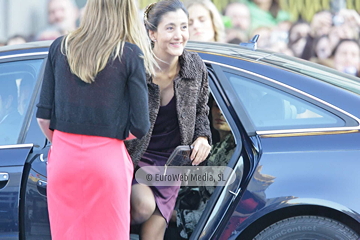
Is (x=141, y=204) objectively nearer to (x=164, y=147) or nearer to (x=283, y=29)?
(x=164, y=147)

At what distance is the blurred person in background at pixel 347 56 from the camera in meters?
7.96

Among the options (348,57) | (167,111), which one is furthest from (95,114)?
(348,57)

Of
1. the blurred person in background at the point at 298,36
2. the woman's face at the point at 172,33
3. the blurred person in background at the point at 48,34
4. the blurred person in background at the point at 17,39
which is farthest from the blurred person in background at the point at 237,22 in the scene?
the woman's face at the point at 172,33

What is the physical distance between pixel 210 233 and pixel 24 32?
568cm

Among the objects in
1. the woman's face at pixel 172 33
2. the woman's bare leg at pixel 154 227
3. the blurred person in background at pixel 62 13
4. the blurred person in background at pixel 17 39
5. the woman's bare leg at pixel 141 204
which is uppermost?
the woman's face at pixel 172 33

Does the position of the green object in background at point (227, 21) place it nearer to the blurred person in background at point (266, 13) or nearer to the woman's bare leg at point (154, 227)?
the blurred person in background at point (266, 13)

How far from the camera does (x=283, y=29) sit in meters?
7.80

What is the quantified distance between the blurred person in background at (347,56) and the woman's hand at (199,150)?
5728mm

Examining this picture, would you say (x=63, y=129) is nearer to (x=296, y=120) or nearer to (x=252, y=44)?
(x=296, y=120)

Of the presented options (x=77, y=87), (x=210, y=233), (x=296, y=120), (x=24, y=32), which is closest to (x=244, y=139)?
(x=296, y=120)

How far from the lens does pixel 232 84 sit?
281cm

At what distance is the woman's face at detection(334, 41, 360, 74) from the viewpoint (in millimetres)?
7961

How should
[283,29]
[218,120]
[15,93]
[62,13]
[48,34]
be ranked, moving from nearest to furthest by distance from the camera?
[15,93], [218,120], [62,13], [48,34], [283,29]

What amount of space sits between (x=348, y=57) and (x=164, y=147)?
585 cm
